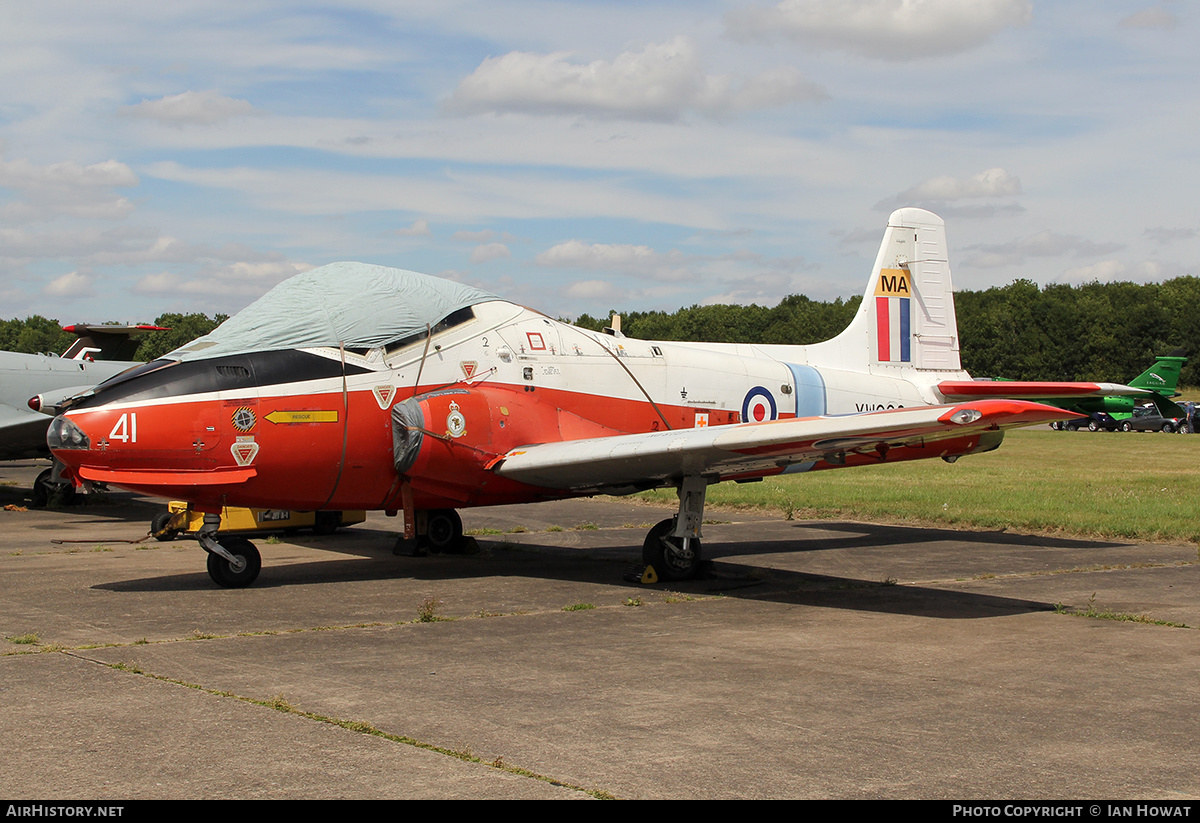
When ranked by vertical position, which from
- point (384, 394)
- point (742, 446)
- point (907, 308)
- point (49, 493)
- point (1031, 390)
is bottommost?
point (49, 493)

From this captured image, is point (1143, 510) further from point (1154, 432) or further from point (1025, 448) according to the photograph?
point (1154, 432)

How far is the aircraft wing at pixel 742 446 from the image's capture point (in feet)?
27.3

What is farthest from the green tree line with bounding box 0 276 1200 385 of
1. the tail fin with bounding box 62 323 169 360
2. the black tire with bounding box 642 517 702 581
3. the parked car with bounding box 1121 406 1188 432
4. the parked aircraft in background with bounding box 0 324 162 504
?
the black tire with bounding box 642 517 702 581

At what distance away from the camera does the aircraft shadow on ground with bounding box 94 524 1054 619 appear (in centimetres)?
972

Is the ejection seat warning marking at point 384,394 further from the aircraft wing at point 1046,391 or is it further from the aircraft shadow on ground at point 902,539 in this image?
the aircraft wing at point 1046,391

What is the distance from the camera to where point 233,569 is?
10250 millimetres

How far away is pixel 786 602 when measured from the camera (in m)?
9.80

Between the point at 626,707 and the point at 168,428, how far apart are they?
5.54 metres

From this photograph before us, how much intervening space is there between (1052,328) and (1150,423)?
55.4m

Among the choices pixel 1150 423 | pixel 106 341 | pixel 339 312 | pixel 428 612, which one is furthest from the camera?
pixel 1150 423

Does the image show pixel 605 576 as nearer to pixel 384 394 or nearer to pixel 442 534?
pixel 442 534

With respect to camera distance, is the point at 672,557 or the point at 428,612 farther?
the point at 672,557

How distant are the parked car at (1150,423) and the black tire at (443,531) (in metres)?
51.1

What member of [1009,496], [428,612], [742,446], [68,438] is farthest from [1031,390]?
[68,438]
